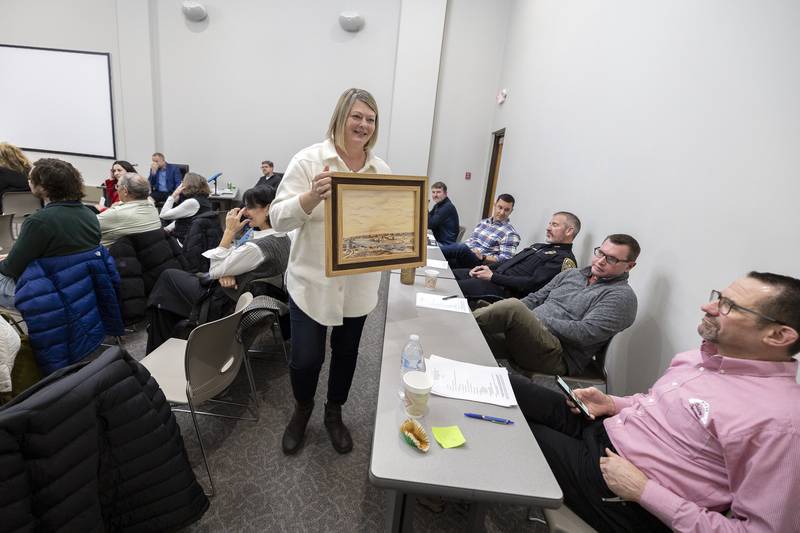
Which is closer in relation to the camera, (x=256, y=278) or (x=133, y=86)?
(x=256, y=278)

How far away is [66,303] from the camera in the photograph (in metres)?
2.15

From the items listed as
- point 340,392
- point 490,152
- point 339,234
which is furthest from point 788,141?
point 490,152

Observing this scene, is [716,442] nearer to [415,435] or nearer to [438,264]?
[415,435]

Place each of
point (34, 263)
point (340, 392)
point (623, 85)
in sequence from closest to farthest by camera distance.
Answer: point (340, 392), point (34, 263), point (623, 85)

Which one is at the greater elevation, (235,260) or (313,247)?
(313,247)

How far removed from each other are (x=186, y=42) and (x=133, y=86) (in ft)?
3.82

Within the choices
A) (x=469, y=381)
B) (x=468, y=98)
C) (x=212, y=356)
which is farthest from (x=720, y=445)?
(x=468, y=98)

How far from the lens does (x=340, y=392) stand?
1920mm

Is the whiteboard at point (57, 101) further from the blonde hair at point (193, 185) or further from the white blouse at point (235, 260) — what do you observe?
the white blouse at point (235, 260)

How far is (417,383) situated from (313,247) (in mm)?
707

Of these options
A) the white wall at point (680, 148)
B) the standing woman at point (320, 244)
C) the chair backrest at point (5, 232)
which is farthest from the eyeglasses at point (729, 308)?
the chair backrest at point (5, 232)

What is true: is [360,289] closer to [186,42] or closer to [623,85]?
[623,85]

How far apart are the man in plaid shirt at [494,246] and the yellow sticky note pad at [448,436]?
2988 millimetres

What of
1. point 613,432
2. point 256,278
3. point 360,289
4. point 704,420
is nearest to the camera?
point 704,420
